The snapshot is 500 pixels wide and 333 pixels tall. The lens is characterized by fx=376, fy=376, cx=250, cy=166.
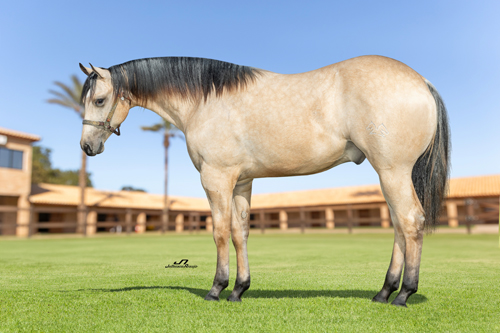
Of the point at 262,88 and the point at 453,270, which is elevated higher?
the point at 262,88

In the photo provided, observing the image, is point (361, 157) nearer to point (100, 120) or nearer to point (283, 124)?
point (283, 124)

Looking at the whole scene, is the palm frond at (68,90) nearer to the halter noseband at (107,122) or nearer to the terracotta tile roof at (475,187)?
the halter noseband at (107,122)

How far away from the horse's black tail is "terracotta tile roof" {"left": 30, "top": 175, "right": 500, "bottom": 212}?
2820 centimetres

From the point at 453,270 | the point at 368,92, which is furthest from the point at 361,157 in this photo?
the point at 453,270

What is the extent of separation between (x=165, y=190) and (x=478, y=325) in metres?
34.8

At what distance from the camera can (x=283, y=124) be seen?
128 inches

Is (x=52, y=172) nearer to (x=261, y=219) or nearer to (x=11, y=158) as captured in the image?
(x=11, y=158)

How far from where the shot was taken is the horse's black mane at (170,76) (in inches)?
144

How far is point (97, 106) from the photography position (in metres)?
3.74

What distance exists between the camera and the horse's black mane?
3.65 metres

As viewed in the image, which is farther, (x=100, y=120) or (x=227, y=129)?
(x=100, y=120)

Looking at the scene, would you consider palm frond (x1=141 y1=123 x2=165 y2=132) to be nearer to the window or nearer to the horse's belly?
the window

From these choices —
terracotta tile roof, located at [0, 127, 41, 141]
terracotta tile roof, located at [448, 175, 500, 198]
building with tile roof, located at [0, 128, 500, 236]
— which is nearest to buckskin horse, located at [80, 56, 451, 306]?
building with tile roof, located at [0, 128, 500, 236]

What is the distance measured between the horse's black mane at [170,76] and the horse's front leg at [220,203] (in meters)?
0.80
